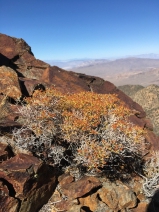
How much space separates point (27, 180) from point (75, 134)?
2929 mm

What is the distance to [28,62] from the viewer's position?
19828mm

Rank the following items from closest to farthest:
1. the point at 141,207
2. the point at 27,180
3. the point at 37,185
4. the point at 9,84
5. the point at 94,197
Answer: the point at 27,180, the point at 37,185, the point at 94,197, the point at 141,207, the point at 9,84

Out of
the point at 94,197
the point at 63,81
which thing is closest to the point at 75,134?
the point at 94,197

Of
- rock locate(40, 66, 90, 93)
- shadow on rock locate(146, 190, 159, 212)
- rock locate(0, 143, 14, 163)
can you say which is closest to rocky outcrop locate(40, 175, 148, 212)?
shadow on rock locate(146, 190, 159, 212)

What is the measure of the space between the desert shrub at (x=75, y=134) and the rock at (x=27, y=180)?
4.06 ft

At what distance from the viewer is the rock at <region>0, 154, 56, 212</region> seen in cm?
749

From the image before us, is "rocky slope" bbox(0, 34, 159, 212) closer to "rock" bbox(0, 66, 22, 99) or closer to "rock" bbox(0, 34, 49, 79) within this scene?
"rock" bbox(0, 66, 22, 99)

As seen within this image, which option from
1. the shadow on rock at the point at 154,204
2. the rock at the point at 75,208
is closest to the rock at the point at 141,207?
the shadow on rock at the point at 154,204

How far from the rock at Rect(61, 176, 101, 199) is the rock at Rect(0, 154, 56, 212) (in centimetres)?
73

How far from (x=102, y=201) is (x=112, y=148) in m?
2.16

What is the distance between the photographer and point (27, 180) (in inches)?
300

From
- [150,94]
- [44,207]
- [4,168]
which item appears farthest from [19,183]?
[150,94]

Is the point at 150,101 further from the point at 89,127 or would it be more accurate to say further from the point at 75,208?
the point at 75,208

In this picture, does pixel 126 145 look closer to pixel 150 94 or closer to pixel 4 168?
pixel 4 168
